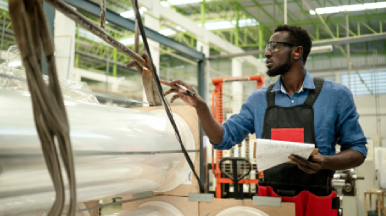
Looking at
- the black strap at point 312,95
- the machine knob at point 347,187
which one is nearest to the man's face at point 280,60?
the black strap at point 312,95

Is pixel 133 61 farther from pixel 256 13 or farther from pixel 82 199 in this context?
pixel 256 13

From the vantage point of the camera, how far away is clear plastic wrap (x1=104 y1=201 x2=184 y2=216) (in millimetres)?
1197

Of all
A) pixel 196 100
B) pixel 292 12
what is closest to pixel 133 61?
pixel 196 100

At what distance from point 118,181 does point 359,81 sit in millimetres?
5420

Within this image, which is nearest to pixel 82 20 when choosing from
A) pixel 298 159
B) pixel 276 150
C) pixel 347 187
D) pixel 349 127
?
pixel 276 150

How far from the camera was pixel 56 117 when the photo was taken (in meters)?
0.48

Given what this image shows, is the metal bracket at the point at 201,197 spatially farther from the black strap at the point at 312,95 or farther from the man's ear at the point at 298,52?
the man's ear at the point at 298,52

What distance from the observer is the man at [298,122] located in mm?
1320

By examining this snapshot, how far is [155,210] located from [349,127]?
881 millimetres

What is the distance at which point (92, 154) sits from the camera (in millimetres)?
804

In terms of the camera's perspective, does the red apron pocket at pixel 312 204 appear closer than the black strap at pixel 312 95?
Yes

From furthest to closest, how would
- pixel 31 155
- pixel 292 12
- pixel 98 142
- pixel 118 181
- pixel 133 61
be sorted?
1. pixel 292 12
2. pixel 133 61
3. pixel 118 181
4. pixel 98 142
5. pixel 31 155

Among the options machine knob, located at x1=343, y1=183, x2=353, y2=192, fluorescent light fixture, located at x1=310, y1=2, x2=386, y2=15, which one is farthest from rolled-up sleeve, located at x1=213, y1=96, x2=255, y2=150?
fluorescent light fixture, located at x1=310, y1=2, x2=386, y2=15

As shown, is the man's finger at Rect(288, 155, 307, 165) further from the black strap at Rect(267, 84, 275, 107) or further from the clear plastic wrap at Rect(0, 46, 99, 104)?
the clear plastic wrap at Rect(0, 46, 99, 104)
